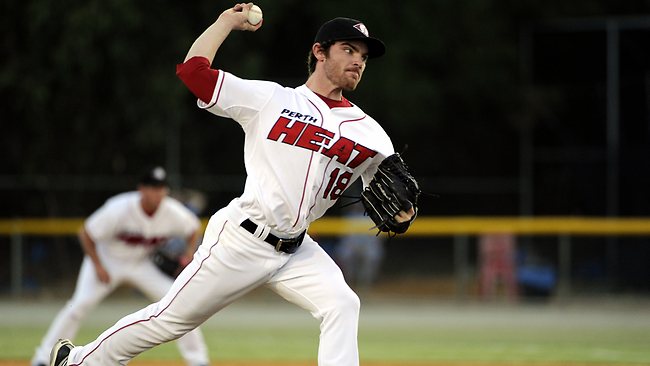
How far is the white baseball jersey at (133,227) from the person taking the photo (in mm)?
8945

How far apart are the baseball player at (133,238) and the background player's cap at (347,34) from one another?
12.0 ft

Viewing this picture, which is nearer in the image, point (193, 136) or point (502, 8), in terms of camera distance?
point (193, 136)

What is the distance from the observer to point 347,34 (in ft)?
17.4

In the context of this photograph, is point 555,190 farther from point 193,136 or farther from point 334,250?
point 193,136

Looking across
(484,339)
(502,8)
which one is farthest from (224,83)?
(502,8)

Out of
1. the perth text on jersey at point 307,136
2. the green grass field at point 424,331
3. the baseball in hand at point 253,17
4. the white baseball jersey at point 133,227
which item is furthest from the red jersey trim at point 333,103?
the green grass field at point 424,331

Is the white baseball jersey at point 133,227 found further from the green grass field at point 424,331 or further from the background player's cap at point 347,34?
the background player's cap at point 347,34

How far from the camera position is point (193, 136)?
1738 cm

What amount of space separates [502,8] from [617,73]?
150 inches

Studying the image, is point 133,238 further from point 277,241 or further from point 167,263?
point 277,241

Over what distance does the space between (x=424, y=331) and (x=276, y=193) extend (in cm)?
769

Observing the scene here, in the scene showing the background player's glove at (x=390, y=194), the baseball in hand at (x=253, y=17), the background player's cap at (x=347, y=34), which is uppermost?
the baseball in hand at (x=253, y=17)

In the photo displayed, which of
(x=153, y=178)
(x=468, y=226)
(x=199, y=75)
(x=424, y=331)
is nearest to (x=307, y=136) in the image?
(x=199, y=75)

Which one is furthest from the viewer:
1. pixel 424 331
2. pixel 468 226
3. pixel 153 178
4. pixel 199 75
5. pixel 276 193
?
pixel 468 226
